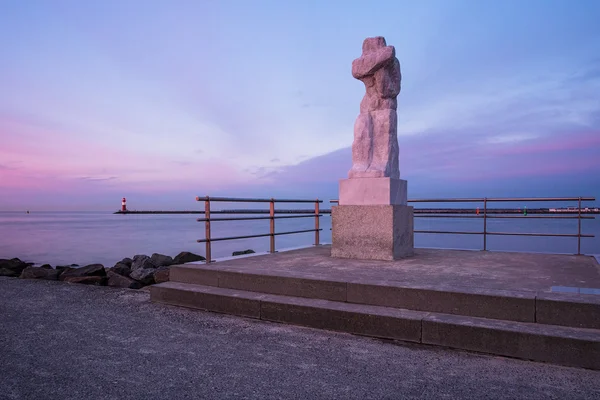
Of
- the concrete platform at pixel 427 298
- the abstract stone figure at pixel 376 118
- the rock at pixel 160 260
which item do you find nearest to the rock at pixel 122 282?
the concrete platform at pixel 427 298

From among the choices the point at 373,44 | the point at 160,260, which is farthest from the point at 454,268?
the point at 160,260

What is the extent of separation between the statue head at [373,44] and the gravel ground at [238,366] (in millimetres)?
4224

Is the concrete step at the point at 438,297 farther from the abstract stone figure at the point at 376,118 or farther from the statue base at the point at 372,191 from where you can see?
the abstract stone figure at the point at 376,118

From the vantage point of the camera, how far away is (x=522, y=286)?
4.02 meters

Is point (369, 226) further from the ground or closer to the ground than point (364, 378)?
further from the ground

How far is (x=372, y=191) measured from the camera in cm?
602

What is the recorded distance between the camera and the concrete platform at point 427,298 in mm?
3264

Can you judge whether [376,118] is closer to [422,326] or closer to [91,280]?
[422,326]

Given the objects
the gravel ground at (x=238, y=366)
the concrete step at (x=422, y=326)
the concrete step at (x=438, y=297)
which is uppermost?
the concrete step at (x=438, y=297)

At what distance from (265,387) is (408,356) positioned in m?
1.20

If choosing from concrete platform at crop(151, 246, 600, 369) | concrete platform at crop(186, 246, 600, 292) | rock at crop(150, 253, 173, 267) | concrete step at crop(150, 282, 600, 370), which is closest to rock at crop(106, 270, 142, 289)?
concrete platform at crop(151, 246, 600, 369)

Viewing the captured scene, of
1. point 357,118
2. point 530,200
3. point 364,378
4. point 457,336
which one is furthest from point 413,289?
point 530,200

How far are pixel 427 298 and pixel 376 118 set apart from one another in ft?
10.8

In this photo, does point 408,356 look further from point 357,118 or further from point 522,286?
point 357,118
